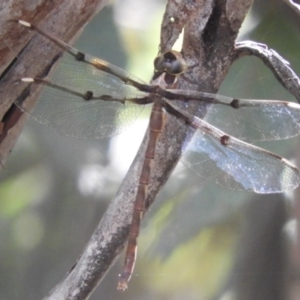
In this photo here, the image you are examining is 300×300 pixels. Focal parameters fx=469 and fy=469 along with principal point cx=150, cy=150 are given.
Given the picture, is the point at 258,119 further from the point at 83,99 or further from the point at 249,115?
the point at 83,99

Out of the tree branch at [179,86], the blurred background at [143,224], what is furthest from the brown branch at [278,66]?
the blurred background at [143,224]

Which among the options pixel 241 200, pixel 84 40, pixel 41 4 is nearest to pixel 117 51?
pixel 84 40

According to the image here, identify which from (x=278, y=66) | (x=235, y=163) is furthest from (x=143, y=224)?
(x=278, y=66)

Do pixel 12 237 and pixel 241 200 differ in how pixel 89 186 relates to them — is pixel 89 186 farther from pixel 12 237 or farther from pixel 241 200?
pixel 241 200

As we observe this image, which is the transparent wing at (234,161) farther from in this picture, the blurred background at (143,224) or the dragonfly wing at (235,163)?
the blurred background at (143,224)

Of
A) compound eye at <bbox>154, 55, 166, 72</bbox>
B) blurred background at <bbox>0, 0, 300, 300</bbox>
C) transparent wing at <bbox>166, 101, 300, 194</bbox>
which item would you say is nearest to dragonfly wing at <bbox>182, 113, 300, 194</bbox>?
transparent wing at <bbox>166, 101, 300, 194</bbox>
